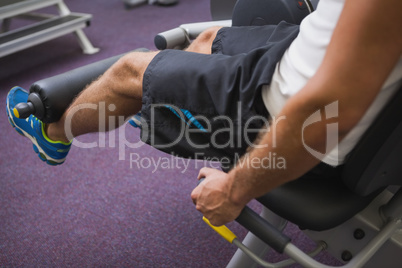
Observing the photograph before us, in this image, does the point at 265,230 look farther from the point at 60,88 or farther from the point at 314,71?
the point at 60,88

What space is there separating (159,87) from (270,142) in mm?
274

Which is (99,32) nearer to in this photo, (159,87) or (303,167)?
(159,87)

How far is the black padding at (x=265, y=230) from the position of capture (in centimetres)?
64

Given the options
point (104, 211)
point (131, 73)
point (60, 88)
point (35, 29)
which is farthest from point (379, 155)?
point (35, 29)

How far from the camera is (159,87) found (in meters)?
0.75

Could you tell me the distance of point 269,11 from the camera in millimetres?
1020

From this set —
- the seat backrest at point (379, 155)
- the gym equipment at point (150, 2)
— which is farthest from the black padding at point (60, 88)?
the gym equipment at point (150, 2)

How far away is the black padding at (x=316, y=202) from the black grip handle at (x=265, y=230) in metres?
0.06

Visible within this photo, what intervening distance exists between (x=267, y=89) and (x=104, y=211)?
0.84 m

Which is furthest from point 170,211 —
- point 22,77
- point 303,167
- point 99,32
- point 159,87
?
point 99,32

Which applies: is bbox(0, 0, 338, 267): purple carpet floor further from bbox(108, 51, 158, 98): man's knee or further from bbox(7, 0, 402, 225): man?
bbox(108, 51, 158, 98): man's knee

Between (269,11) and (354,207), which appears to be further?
(269,11)

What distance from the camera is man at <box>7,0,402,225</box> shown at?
492mm

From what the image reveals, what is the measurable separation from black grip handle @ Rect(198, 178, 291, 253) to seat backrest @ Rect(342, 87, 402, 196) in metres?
0.15
